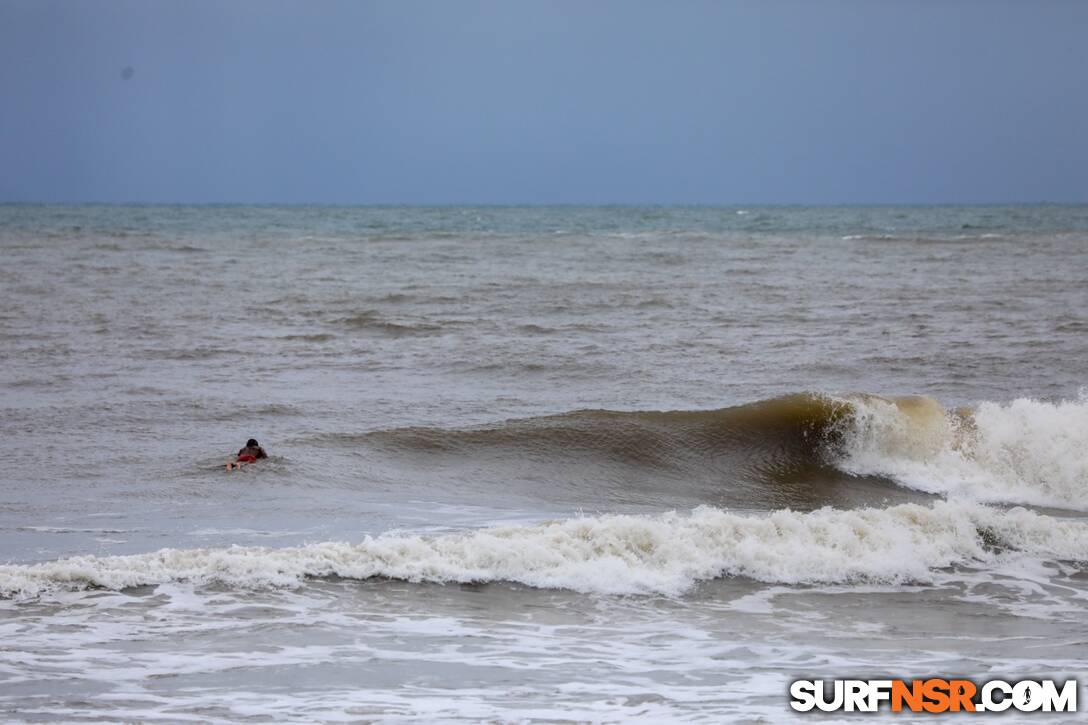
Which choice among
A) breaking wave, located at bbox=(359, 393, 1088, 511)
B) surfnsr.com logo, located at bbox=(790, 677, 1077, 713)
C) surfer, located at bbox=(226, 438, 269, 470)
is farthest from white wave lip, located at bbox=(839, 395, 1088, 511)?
surfer, located at bbox=(226, 438, 269, 470)

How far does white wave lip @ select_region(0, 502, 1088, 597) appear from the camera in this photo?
7773 millimetres

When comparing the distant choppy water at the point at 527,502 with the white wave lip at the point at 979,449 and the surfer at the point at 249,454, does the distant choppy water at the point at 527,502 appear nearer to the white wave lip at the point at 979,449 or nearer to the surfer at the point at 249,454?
the white wave lip at the point at 979,449

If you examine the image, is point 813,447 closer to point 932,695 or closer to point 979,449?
point 979,449

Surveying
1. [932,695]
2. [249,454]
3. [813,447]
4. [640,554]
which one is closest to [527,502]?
[640,554]

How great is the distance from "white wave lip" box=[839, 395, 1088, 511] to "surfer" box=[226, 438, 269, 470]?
597 cm

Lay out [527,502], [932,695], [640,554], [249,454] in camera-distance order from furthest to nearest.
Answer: [249,454] → [527,502] → [640,554] → [932,695]

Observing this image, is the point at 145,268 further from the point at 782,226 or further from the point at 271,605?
the point at 782,226

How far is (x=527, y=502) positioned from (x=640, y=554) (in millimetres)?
2311

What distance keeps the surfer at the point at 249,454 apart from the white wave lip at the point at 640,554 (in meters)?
2.58

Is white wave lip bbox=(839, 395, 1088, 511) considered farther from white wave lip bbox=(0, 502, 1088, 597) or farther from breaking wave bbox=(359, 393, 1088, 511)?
white wave lip bbox=(0, 502, 1088, 597)

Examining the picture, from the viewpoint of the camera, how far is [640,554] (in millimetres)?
8461

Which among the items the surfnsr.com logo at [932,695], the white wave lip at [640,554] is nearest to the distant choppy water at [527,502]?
the white wave lip at [640,554]

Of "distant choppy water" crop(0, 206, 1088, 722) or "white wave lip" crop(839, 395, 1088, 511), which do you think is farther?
"white wave lip" crop(839, 395, 1088, 511)

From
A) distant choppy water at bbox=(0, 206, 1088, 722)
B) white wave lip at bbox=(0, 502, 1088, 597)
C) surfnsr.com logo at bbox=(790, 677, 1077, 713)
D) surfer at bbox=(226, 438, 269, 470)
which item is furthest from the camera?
surfer at bbox=(226, 438, 269, 470)
